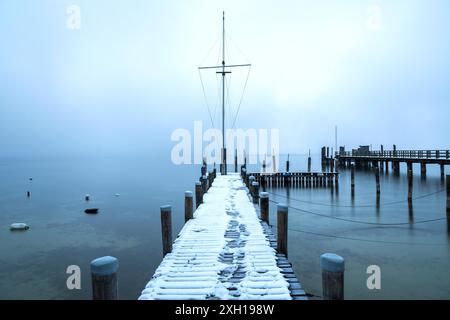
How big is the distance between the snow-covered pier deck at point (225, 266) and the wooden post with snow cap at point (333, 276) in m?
0.88

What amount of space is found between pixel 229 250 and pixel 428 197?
26217mm

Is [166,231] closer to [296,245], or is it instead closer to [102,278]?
[102,278]

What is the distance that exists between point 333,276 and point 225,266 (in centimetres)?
256

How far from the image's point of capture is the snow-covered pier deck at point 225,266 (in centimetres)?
472

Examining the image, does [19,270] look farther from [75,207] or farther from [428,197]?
[428,197]

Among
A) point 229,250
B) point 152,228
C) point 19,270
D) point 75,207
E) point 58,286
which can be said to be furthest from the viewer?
point 75,207

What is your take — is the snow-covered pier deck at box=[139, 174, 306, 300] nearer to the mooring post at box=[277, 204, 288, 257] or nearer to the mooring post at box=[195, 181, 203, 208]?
the mooring post at box=[277, 204, 288, 257]

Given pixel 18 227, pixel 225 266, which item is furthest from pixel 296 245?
pixel 18 227

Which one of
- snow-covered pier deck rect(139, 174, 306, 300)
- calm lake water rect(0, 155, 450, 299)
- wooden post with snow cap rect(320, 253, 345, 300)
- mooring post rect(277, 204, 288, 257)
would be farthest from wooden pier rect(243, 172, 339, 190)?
wooden post with snow cap rect(320, 253, 345, 300)

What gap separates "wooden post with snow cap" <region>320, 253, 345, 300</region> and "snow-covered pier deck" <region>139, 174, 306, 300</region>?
34.5 inches

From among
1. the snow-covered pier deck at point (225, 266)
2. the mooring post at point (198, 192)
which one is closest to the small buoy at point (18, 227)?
the mooring post at point (198, 192)

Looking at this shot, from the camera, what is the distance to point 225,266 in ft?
18.8
